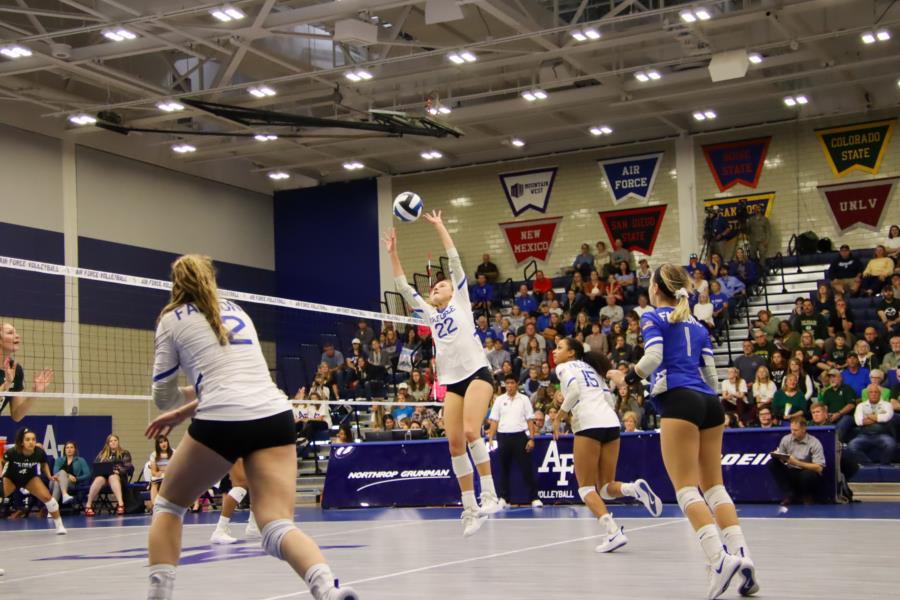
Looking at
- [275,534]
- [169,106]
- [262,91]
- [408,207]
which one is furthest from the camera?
[169,106]

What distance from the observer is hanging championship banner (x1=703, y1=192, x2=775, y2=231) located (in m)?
25.5

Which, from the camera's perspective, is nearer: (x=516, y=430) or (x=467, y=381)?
(x=467, y=381)

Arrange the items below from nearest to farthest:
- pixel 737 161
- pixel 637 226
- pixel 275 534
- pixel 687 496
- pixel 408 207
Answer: pixel 275 534 → pixel 687 496 → pixel 408 207 → pixel 737 161 → pixel 637 226

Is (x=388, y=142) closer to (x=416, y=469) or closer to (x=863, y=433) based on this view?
(x=416, y=469)

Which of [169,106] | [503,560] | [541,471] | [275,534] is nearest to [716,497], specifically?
[503,560]

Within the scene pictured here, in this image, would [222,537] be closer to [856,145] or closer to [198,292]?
[198,292]

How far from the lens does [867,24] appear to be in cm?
1991

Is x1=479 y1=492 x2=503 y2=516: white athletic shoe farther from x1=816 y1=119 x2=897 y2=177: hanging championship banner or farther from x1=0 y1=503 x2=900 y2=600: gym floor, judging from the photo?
x1=816 y1=119 x2=897 y2=177: hanging championship banner

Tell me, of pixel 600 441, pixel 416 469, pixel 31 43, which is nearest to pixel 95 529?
pixel 416 469

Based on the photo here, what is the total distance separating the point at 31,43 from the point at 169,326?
16.8 metres

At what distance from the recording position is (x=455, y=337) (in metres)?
9.21

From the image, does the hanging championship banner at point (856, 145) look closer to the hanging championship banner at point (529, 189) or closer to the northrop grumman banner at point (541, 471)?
the hanging championship banner at point (529, 189)

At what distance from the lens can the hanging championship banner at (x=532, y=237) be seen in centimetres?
2825

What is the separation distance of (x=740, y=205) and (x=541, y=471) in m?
12.0
